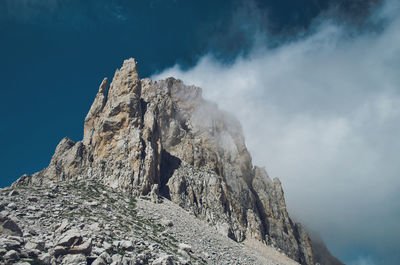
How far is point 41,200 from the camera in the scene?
58562 mm

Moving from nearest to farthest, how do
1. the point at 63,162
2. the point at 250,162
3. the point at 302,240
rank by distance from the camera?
the point at 63,162 → the point at 302,240 → the point at 250,162

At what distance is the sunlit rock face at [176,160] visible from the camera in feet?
317

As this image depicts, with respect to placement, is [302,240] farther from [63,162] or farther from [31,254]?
[31,254]

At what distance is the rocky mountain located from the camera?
A: 43.8 meters

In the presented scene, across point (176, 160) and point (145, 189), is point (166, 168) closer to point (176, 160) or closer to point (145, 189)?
point (176, 160)

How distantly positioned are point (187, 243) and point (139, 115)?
51403mm

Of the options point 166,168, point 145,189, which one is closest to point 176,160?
point 166,168

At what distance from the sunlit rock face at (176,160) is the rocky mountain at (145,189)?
38 cm

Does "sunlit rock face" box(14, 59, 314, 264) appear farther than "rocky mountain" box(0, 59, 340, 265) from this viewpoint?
Yes

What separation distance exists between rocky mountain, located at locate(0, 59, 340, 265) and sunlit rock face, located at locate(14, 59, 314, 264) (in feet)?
1.26

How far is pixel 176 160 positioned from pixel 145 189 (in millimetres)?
30243

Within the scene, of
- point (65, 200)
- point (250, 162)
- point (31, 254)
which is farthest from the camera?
point (250, 162)

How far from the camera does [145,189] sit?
301 ft

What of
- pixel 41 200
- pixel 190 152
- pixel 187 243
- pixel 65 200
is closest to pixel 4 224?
pixel 41 200
